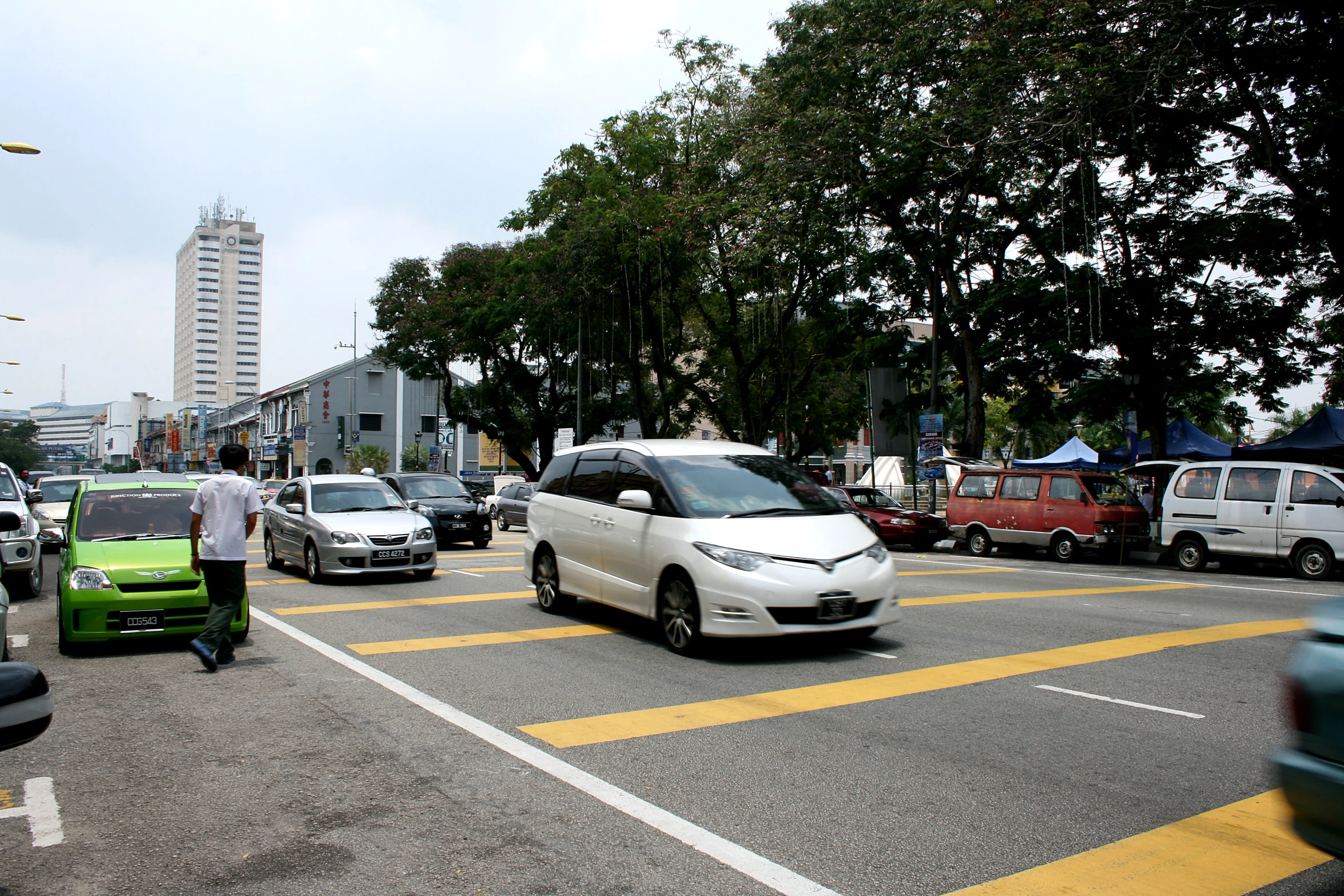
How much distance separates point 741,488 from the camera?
28.8 feet

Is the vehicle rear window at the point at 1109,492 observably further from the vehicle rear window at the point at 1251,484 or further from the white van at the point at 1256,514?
the vehicle rear window at the point at 1251,484

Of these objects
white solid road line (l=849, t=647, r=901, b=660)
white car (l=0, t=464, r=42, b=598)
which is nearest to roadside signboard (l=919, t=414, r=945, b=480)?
white solid road line (l=849, t=647, r=901, b=660)

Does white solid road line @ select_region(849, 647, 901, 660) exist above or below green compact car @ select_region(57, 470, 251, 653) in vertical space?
below

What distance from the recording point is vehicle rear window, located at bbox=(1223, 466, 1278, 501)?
53.7 feet

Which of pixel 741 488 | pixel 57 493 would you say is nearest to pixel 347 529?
pixel 741 488

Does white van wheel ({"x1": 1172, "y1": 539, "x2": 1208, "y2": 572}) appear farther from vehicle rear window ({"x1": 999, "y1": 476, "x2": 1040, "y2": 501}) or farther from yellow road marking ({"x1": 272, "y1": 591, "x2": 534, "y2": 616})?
yellow road marking ({"x1": 272, "y1": 591, "x2": 534, "y2": 616})

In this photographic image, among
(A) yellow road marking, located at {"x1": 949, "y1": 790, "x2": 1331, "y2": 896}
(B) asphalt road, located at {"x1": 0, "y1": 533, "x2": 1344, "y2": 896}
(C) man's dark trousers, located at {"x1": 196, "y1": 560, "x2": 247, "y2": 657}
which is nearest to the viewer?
(A) yellow road marking, located at {"x1": 949, "y1": 790, "x2": 1331, "y2": 896}

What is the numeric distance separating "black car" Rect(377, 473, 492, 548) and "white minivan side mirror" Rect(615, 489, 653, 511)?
11.6 metres

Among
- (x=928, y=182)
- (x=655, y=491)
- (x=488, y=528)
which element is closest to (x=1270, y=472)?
(x=928, y=182)

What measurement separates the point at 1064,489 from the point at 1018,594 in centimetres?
761

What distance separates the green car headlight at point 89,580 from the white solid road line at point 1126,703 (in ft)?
24.6

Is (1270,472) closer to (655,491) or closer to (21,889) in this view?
(655,491)

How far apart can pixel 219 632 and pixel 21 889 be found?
4089mm

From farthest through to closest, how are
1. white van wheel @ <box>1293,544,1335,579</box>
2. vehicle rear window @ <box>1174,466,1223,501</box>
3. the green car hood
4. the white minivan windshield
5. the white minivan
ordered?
vehicle rear window @ <box>1174,466,1223,501</box> < white van wheel @ <box>1293,544,1335,579</box> < the white minivan windshield < the green car hood < the white minivan
